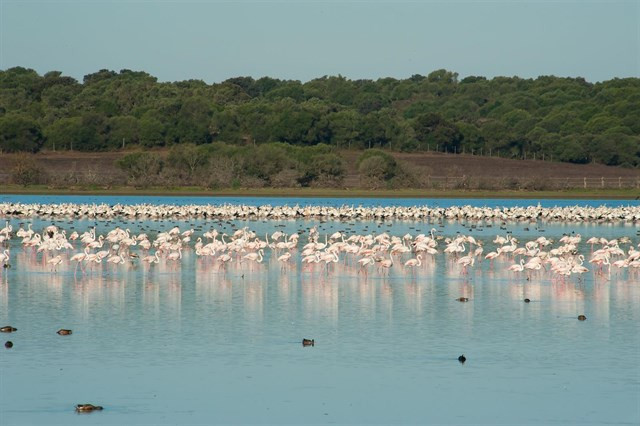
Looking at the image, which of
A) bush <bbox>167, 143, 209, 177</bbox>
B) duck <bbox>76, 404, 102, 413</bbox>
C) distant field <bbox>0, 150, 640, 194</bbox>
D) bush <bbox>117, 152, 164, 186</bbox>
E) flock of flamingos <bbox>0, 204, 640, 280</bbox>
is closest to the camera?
duck <bbox>76, 404, 102, 413</bbox>

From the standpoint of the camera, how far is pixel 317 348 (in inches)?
651

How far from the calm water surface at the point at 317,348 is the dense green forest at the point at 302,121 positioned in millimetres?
72124

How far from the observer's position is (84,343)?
1670cm

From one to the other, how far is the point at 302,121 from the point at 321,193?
82.8 ft

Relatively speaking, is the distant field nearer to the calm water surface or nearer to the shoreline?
the shoreline

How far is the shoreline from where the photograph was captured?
Result: 234ft

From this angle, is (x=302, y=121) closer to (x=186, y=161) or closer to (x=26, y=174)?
(x=186, y=161)

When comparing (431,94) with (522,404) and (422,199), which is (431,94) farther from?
(522,404)

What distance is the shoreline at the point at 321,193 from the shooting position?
234 feet

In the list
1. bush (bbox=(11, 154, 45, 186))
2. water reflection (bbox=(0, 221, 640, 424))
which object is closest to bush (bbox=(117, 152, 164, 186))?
bush (bbox=(11, 154, 45, 186))

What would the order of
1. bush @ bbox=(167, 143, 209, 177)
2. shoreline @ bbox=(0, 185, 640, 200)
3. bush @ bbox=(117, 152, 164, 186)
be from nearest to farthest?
shoreline @ bbox=(0, 185, 640, 200) < bush @ bbox=(117, 152, 164, 186) < bush @ bbox=(167, 143, 209, 177)

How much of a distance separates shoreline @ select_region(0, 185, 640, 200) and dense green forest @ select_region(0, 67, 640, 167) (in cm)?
1985

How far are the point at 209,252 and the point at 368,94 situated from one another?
107969 mm

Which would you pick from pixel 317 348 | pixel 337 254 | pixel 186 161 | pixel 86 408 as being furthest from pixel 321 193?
pixel 86 408
